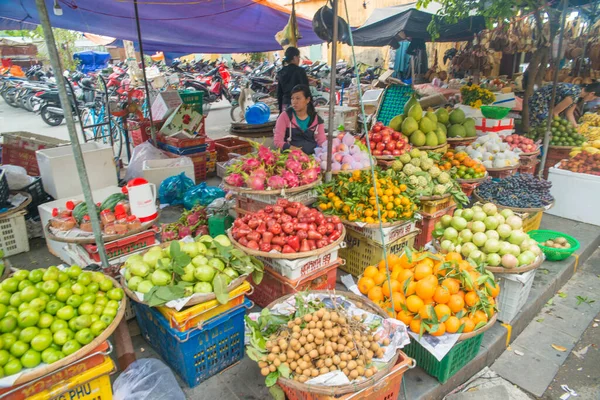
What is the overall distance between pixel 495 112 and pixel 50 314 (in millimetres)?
6329

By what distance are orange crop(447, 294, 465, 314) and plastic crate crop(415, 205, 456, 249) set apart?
171 centimetres

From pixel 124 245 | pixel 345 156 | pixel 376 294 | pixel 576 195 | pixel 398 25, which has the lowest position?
pixel 576 195

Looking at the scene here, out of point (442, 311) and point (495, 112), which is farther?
point (495, 112)

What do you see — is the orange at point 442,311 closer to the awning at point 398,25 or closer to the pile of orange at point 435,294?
the pile of orange at point 435,294

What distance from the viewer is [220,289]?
7.75 feet

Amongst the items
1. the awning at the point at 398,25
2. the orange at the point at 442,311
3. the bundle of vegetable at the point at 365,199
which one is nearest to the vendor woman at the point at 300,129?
the bundle of vegetable at the point at 365,199

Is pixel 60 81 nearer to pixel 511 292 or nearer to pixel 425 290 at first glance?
pixel 425 290

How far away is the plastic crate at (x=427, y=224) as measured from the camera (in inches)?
161

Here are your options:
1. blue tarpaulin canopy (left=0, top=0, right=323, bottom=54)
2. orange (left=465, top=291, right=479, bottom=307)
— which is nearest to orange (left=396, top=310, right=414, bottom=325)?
orange (left=465, top=291, right=479, bottom=307)

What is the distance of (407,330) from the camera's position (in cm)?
Result: 246

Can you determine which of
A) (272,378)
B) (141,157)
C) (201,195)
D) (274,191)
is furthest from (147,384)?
(141,157)

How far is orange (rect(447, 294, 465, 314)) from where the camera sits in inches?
95.1

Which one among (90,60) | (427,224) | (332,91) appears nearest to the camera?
(332,91)

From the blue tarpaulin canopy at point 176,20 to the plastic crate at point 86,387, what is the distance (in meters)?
4.99
